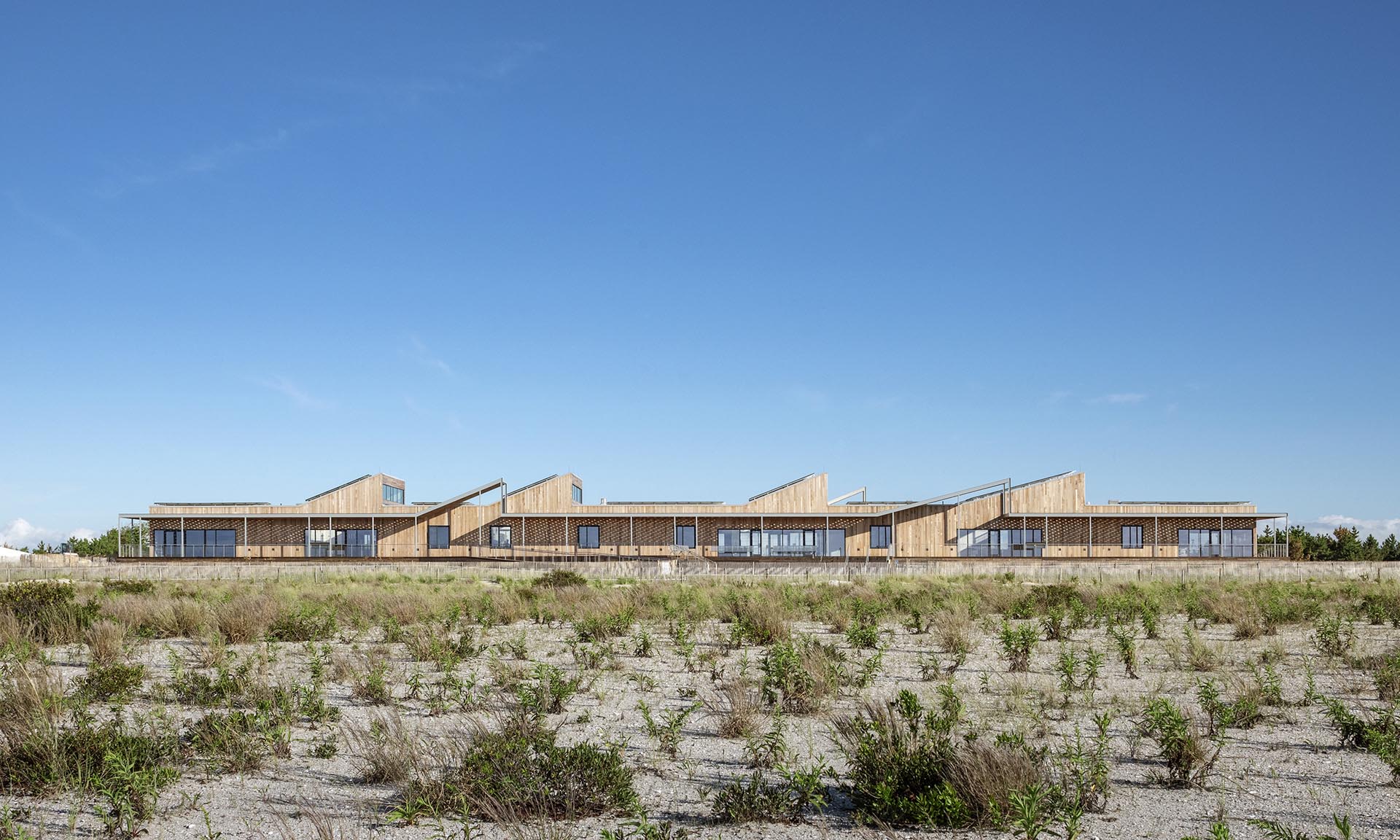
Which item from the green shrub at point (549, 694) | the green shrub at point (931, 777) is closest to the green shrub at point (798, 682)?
the green shrub at point (549, 694)

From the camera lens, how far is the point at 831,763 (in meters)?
7.15

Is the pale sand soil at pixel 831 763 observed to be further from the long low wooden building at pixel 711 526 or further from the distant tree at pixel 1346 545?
the distant tree at pixel 1346 545

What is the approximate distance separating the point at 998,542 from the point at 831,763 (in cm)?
3980

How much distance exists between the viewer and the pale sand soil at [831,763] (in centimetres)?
571

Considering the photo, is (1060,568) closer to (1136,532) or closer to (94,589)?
(1136,532)

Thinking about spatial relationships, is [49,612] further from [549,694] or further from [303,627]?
[549,694]

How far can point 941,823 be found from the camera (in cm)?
561

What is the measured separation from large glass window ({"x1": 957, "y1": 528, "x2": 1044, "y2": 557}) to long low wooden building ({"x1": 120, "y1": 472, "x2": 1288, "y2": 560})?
0.05 metres

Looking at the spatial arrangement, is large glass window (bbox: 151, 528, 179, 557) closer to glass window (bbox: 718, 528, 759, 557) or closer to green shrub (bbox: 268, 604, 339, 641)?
glass window (bbox: 718, 528, 759, 557)

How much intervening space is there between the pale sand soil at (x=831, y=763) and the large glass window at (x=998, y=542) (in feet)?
108

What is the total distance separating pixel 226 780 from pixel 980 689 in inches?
266

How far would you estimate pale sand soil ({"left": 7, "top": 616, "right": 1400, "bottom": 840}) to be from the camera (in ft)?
18.7

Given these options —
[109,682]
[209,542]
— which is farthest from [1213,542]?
[209,542]

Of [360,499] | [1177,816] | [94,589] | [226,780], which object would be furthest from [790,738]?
[360,499]
